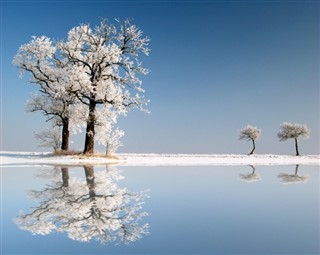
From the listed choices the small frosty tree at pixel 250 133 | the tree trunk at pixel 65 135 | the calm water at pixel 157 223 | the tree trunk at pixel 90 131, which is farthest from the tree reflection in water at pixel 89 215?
the small frosty tree at pixel 250 133

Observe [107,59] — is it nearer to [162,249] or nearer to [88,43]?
[88,43]

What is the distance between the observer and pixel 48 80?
3098 cm

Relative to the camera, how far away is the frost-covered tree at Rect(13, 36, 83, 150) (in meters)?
30.3

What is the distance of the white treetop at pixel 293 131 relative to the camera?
65244 millimetres

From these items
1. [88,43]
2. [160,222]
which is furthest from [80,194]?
[88,43]

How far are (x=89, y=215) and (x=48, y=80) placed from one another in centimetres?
2791

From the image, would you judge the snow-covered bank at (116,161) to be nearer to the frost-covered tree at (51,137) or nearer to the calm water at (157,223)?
the frost-covered tree at (51,137)

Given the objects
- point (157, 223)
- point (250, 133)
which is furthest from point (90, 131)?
point (250, 133)

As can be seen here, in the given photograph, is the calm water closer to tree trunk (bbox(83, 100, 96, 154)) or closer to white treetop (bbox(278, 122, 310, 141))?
tree trunk (bbox(83, 100, 96, 154))

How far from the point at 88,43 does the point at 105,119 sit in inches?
291

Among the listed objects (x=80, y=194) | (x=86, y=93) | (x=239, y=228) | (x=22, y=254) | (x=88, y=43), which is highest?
(x=88, y=43)

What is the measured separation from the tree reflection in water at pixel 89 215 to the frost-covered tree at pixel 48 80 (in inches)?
887

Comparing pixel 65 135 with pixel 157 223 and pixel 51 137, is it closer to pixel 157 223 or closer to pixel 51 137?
pixel 51 137

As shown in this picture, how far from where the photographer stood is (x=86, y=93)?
29.0 m
